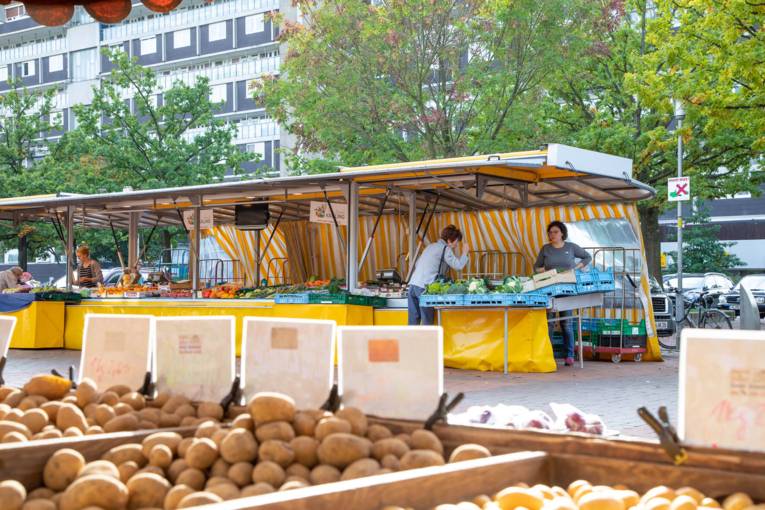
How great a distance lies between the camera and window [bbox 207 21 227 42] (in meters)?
58.4

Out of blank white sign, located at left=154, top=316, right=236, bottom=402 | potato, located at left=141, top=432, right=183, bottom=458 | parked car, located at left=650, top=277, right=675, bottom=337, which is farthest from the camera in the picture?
parked car, located at left=650, top=277, right=675, bottom=337

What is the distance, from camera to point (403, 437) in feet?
11.7

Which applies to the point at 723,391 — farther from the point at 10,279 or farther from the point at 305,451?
the point at 10,279

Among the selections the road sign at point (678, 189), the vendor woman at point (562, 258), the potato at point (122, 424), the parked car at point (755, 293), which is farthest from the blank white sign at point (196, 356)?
the parked car at point (755, 293)

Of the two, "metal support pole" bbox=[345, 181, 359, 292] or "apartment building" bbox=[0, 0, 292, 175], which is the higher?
"apartment building" bbox=[0, 0, 292, 175]

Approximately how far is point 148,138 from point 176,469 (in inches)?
1245

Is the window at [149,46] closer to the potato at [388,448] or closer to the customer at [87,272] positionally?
the customer at [87,272]

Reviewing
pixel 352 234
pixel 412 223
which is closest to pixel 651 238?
pixel 412 223

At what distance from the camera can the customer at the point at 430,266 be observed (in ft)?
42.9

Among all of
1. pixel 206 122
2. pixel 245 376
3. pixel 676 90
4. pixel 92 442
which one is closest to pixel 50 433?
pixel 92 442

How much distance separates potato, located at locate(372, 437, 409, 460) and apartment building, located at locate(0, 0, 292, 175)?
50.7 m

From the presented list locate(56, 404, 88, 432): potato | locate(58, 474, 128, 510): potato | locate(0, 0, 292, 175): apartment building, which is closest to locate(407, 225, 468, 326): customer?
locate(56, 404, 88, 432): potato

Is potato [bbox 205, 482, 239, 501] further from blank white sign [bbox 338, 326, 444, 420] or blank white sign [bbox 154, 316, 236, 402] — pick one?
blank white sign [bbox 154, 316, 236, 402]

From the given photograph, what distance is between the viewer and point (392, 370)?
3984 mm
